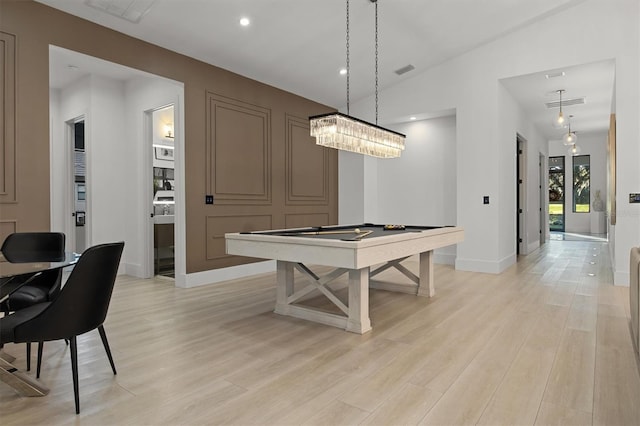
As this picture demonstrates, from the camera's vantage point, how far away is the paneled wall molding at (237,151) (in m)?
4.96

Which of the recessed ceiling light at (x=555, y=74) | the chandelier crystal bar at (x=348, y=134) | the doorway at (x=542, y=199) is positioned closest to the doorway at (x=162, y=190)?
the chandelier crystal bar at (x=348, y=134)

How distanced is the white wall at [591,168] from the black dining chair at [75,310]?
512 inches

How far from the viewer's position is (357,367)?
93.5 inches

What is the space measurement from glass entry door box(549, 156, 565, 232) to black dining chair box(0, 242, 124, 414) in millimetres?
14220

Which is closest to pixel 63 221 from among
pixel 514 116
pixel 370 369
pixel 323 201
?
pixel 323 201

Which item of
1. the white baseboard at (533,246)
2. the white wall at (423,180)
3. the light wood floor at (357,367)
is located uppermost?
the white wall at (423,180)

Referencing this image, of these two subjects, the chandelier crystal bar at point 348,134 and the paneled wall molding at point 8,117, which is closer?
the paneled wall molding at point 8,117

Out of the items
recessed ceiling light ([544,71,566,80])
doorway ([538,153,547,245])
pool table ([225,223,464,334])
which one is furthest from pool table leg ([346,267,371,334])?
doorway ([538,153,547,245])

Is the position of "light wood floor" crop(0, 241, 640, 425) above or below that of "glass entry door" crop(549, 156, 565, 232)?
below

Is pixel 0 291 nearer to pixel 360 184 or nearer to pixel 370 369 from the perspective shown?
pixel 370 369

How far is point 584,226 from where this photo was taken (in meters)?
12.4

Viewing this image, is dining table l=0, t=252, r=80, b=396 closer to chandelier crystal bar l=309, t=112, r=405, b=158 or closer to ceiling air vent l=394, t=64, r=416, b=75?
chandelier crystal bar l=309, t=112, r=405, b=158

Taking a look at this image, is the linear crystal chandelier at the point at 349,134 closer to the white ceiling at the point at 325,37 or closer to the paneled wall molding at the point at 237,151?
the white ceiling at the point at 325,37

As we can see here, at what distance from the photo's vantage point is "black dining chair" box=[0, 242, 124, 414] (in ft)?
5.97
